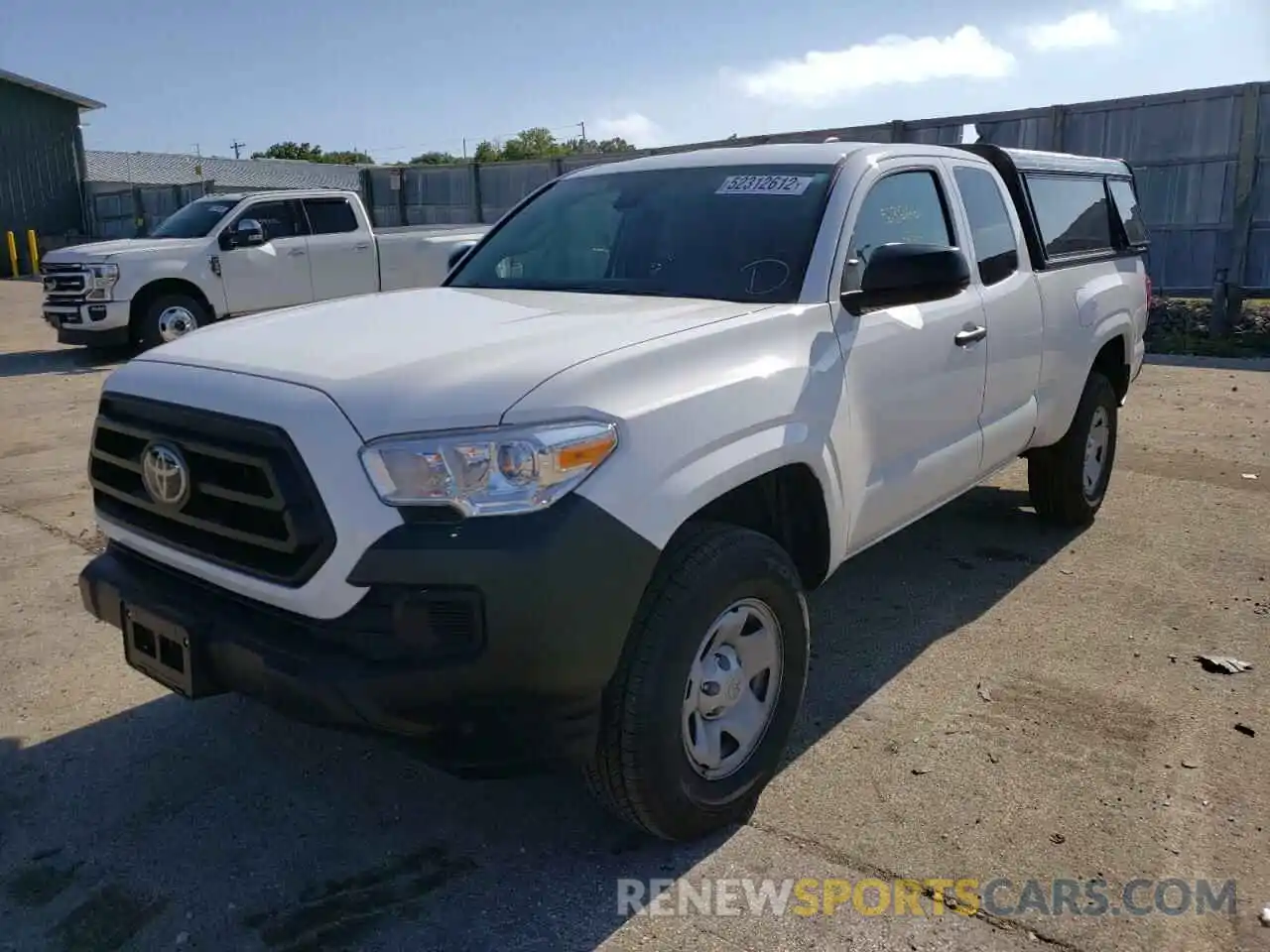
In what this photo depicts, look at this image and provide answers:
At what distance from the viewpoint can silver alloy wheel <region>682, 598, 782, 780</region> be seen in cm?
293

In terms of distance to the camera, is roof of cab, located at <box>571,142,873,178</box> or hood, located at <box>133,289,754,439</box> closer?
hood, located at <box>133,289,754,439</box>

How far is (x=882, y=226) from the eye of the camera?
390 centimetres

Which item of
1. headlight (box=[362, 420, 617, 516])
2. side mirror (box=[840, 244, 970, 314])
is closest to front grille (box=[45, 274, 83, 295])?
side mirror (box=[840, 244, 970, 314])

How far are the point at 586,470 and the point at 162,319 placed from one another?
37.1 ft

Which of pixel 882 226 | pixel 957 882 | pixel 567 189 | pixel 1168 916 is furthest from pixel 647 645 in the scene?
pixel 567 189

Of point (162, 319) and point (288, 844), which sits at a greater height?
point (162, 319)

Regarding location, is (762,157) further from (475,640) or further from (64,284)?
(64,284)

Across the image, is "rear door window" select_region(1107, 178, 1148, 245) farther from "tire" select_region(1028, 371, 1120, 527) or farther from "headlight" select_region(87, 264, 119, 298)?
"headlight" select_region(87, 264, 119, 298)

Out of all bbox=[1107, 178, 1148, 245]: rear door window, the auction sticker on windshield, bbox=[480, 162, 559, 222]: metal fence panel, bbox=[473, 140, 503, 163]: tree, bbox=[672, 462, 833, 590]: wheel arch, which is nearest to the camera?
bbox=[672, 462, 833, 590]: wheel arch

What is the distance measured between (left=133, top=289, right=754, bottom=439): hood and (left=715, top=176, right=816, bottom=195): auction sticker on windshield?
24.3 inches

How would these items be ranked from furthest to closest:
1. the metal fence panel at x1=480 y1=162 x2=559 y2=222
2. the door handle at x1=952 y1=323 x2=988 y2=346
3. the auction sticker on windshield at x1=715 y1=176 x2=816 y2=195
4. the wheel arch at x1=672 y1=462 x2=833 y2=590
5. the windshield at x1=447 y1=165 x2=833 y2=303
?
the metal fence panel at x1=480 y1=162 x2=559 y2=222, the door handle at x1=952 y1=323 x2=988 y2=346, the auction sticker on windshield at x1=715 y1=176 x2=816 y2=195, the windshield at x1=447 y1=165 x2=833 y2=303, the wheel arch at x1=672 y1=462 x2=833 y2=590

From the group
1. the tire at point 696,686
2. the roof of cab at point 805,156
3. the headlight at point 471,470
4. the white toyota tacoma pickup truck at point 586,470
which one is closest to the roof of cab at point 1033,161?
the roof of cab at point 805,156

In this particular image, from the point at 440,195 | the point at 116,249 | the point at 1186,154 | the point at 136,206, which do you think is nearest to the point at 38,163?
the point at 136,206

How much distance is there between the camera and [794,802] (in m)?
3.23
